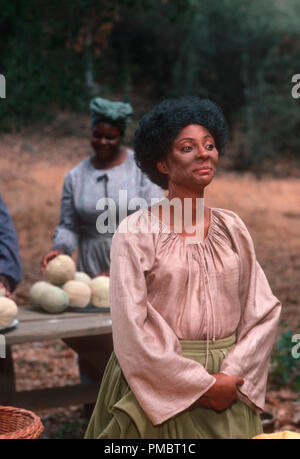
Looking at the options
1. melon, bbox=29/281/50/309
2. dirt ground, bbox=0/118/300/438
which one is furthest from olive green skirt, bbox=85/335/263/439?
dirt ground, bbox=0/118/300/438

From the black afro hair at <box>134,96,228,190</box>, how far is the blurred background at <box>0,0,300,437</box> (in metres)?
1.98

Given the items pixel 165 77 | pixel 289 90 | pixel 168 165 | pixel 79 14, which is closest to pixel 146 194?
pixel 168 165

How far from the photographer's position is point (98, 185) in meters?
4.02

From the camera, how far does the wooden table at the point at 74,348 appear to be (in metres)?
3.45

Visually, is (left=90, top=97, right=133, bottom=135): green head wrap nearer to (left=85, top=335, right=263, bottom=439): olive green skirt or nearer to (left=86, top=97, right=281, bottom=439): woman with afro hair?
(left=86, top=97, right=281, bottom=439): woman with afro hair

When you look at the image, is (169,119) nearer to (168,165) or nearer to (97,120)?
(168,165)

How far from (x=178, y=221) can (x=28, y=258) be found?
666 cm

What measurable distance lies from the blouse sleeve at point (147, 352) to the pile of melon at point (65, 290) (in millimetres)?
1570

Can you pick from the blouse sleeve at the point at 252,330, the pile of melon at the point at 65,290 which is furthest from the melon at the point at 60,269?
the blouse sleeve at the point at 252,330

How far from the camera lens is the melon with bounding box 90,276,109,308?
12.0 feet

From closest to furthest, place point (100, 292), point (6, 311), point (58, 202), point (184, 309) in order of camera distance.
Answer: point (184, 309), point (6, 311), point (100, 292), point (58, 202)

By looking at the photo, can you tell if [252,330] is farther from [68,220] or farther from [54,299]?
[68,220]

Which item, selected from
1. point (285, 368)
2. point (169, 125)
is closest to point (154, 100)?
point (285, 368)

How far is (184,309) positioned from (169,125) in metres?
0.60
